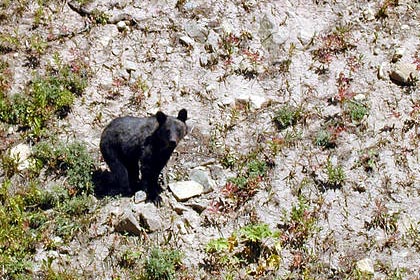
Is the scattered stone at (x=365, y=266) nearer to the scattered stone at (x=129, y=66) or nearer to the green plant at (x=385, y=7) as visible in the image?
the scattered stone at (x=129, y=66)

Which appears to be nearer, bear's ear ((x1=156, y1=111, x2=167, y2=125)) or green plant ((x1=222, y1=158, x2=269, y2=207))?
bear's ear ((x1=156, y1=111, x2=167, y2=125))

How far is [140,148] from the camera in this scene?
980 cm

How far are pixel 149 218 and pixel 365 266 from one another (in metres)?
3.15

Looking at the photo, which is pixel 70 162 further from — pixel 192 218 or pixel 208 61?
pixel 208 61

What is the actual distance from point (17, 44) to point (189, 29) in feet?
10.8

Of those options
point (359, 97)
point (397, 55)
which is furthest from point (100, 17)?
point (397, 55)

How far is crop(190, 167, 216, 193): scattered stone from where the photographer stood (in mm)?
9914

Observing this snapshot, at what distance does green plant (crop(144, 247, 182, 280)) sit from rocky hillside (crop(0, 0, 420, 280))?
3cm

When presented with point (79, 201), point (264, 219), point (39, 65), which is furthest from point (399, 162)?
point (39, 65)

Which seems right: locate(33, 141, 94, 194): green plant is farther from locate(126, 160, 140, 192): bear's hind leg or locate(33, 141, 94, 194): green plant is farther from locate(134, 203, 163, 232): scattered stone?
locate(134, 203, 163, 232): scattered stone

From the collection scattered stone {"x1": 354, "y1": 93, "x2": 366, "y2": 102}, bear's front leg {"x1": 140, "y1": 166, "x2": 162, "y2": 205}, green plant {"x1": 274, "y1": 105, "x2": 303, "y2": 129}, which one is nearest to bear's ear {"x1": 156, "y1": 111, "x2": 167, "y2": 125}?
bear's front leg {"x1": 140, "y1": 166, "x2": 162, "y2": 205}

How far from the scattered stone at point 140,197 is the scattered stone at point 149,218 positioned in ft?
0.57

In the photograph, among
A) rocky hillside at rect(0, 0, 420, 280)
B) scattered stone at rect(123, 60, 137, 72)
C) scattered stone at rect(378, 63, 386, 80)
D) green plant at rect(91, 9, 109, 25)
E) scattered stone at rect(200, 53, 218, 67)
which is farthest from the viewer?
green plant at rect(91, 9, 109, 25)

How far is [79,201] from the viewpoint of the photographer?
31.0 feet
